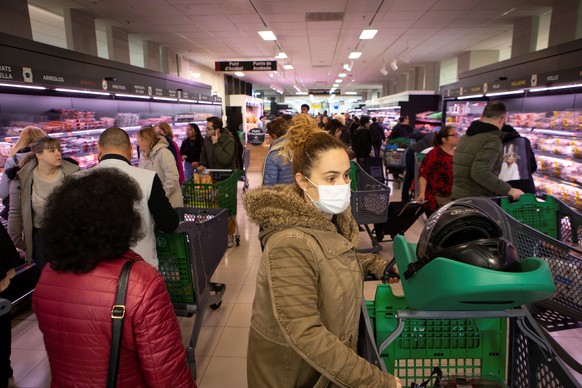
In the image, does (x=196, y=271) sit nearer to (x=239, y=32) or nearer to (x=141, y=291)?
(x=141, y=291)

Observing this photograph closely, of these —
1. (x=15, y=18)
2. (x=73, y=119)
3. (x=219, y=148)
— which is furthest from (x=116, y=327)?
(x=15, y=18)

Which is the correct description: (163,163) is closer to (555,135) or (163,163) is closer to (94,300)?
(94,300)

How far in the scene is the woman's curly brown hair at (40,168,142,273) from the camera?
4.00 ft

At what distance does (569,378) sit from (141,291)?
51.4 inches

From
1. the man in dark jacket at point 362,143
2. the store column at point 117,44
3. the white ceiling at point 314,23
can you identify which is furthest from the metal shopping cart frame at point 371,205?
the store column at point 117,44

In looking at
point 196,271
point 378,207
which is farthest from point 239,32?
point 196,271

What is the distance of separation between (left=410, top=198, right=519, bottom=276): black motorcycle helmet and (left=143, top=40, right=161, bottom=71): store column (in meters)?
10.8

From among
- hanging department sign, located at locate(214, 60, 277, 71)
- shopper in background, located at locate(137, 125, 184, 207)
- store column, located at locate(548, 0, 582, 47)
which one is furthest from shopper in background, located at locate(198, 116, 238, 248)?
hanging department sign, located at locate(214, 60, 277, 71)

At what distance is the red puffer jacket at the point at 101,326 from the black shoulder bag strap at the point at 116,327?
0.02 m

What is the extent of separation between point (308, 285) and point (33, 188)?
119 inches

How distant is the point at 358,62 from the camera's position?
15.5 m

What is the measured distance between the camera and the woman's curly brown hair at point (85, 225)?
1220 mm

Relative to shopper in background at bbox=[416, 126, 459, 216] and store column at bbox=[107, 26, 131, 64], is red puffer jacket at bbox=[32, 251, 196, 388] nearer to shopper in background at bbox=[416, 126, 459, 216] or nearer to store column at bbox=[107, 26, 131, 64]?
shopper in background at bbox=[416, 126, 459, 216]

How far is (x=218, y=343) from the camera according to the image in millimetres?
3094
